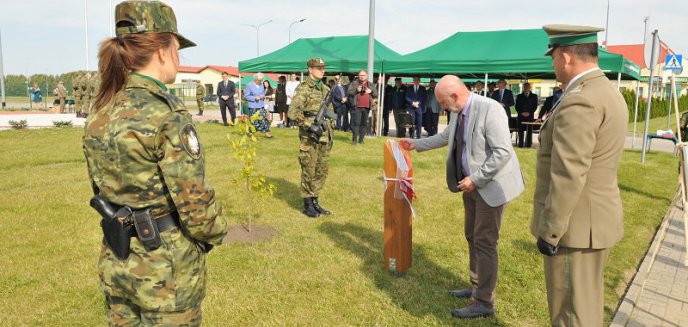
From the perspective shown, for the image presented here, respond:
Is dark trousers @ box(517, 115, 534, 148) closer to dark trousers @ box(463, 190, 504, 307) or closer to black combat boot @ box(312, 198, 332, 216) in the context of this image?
black combat boot @ box(312, 198, 332, 216)

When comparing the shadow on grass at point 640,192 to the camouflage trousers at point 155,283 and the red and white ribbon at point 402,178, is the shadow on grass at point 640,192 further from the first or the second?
the camouflage trousers at point 155,283

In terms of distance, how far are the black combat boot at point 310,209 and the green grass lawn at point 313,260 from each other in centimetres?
13

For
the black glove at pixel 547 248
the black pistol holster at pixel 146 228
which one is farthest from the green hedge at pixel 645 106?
the black pistol holster at pixel 146 228

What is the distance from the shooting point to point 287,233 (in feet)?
19.3

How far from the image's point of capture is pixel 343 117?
17297mm

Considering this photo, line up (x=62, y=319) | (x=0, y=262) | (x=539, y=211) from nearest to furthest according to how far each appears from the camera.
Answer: (x=539, y=211) < (x=62, y=319) < (x=0, y=262)

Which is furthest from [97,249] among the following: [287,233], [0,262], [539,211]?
[539,211]

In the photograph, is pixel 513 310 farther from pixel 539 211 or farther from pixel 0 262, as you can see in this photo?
pixel 0 262

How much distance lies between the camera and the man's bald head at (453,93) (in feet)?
12.2

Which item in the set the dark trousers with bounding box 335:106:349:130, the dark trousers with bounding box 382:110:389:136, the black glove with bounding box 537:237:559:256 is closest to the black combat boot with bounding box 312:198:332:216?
the black glove with bounding box 537:237:559:256

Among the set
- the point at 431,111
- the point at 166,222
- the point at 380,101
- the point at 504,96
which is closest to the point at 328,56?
the point at 380,101

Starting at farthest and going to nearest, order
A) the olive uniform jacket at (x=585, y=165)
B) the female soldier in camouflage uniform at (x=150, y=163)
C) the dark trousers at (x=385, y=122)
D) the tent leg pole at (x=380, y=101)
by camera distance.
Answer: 1. the dark trousers at (x=385, y=122)
2. the tent leg pole at (x=380, y=101)
3. the olive uniform jacket at (x=585, y=165)
4. the female soldier in camouflage uniform at (x=150, y=163)

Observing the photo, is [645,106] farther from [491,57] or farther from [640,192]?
[640,192]

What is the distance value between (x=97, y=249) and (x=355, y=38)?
1437 cm
